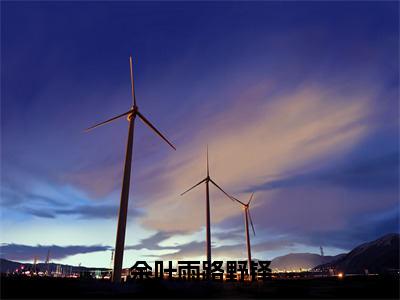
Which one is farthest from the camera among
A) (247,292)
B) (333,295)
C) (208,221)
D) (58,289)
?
(208,221)

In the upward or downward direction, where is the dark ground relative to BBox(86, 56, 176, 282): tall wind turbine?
downward

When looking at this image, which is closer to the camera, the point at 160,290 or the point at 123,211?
the point at 160,290

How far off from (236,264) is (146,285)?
3349 centimetres

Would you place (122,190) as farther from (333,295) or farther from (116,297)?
(333,295)

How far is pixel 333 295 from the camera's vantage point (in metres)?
36.1

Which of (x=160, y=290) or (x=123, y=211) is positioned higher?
(x=123, y=211)

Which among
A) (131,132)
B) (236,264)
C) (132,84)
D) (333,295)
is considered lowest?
(333,295)

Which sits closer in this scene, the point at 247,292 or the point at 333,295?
the point at 333,295

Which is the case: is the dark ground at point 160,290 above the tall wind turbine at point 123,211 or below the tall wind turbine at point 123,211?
below

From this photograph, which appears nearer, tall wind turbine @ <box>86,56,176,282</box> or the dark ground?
the dark ground

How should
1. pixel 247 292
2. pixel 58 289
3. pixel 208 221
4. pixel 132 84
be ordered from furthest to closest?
pixel 208 221 → pixel 132 84 → pixel 247 292 → pixel 58 289

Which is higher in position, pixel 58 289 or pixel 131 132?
pixel 131 132

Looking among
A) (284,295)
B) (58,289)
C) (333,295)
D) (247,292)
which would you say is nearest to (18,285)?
(58,289)

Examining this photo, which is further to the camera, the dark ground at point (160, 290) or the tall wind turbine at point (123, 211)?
the tall wind turbine at point (123, 211)
